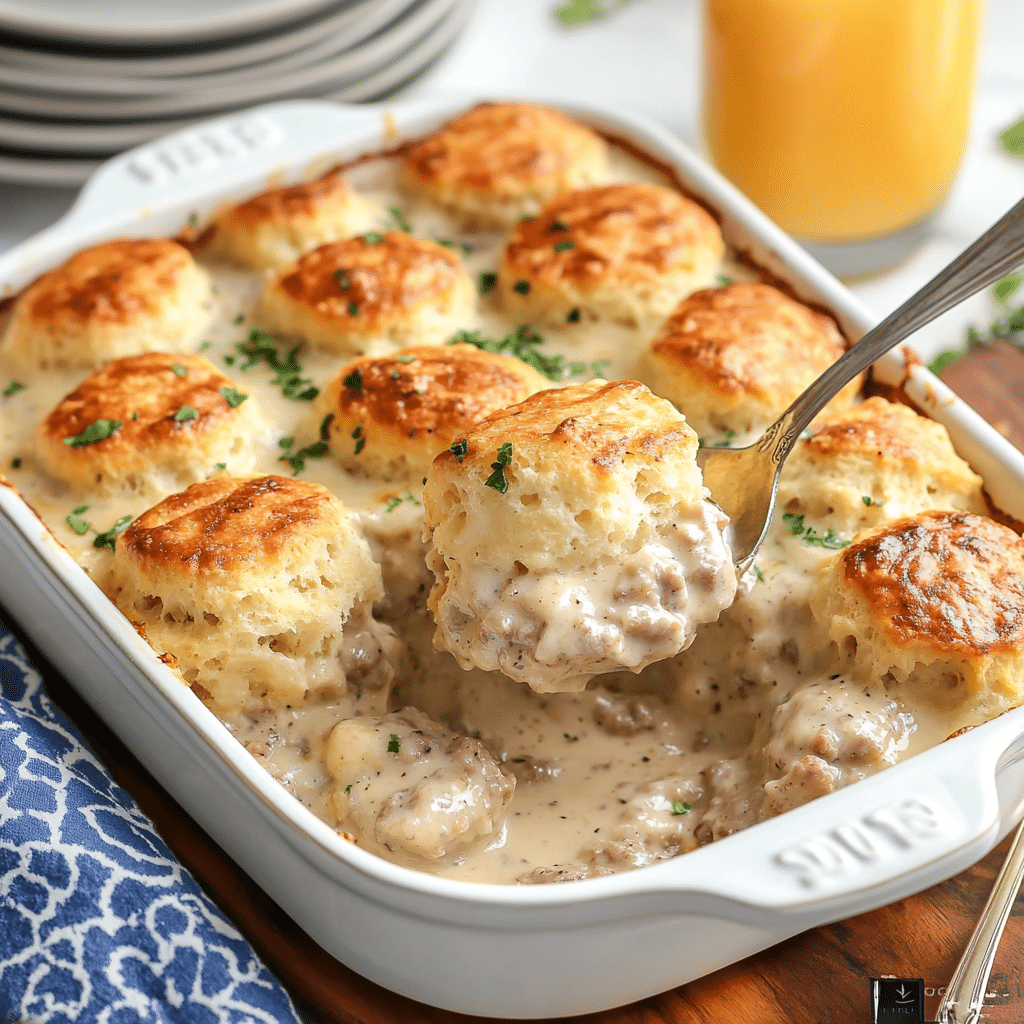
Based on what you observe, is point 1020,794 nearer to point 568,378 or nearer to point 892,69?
point 568,378

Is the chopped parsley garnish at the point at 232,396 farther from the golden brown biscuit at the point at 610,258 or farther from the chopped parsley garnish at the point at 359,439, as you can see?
the golden brown biscuit at the point at 610,258

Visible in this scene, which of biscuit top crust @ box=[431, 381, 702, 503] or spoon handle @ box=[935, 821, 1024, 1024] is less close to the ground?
biscuit top crust @ box=[431, 381, 702, 503]

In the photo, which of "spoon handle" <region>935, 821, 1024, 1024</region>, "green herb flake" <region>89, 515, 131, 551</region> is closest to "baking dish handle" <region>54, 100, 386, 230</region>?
"green herb flake" <region>89, 515, 131, 551</region>

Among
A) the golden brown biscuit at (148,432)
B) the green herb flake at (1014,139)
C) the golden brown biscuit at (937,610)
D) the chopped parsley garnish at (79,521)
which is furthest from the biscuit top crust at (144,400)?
the green herb flake at (1014,139)

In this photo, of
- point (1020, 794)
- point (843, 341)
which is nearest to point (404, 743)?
point (1020, 794)

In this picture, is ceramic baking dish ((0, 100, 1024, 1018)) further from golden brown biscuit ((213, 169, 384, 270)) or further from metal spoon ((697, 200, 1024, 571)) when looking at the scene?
golden brown biscuit ((213, 169, 384, 270))

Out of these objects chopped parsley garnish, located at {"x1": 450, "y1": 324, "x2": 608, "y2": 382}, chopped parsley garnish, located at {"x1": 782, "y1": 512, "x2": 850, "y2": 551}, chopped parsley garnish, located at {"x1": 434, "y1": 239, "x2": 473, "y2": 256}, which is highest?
chopped parsley garnish, located at {"x1": 434, "y1": 239, "x2": 473, "y2": 256}

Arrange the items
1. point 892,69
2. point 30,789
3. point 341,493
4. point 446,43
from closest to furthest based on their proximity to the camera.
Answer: point 30,789, point 341,493, point 892,69, point 446,43
